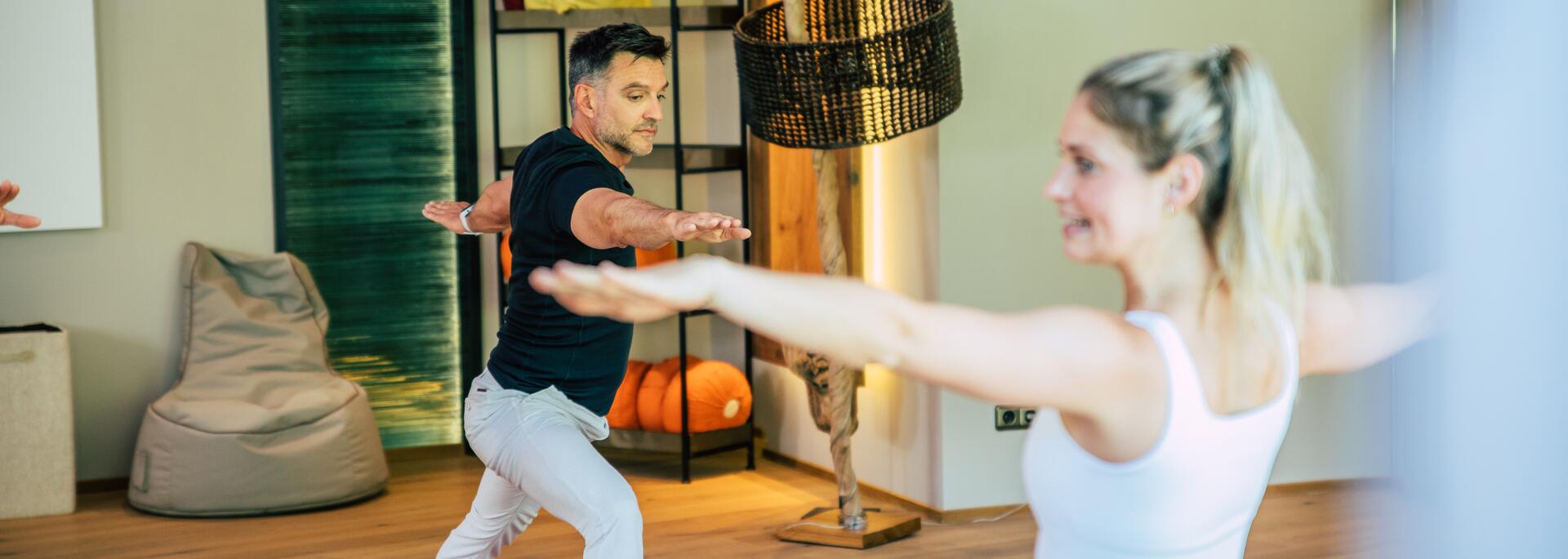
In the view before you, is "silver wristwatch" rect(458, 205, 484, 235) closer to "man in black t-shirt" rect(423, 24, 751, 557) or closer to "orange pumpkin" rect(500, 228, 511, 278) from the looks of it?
"man in black t-shirt" rect(423, 24, 751, 557)

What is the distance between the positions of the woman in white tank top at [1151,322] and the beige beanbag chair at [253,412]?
3.40 metres

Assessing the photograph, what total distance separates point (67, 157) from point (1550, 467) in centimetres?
452

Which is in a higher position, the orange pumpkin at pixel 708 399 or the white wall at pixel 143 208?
the white wall at pixel 143 208

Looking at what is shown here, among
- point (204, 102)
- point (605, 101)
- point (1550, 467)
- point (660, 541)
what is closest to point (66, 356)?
point (204, 102)

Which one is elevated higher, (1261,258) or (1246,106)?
(1246,106)

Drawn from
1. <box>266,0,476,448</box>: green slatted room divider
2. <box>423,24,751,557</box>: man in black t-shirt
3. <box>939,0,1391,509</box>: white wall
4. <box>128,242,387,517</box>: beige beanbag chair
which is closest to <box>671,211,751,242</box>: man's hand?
<box>423,24,751,557</box>: man in black t-shirt

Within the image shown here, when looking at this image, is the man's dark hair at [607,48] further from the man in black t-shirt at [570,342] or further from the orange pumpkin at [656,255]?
the orange pumpkin at [656,255]

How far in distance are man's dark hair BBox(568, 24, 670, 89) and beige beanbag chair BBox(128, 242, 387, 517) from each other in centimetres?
205

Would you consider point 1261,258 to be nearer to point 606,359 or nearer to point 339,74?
point 606,359

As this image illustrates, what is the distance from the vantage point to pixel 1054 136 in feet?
13.2

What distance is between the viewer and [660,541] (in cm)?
378

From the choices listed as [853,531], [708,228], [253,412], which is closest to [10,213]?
[253,412]

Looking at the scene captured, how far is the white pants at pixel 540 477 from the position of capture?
2.22 meters

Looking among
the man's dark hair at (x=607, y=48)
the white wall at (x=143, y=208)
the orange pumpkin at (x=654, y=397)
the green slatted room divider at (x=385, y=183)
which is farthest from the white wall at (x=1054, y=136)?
the white wall at (x=143, y=208)
